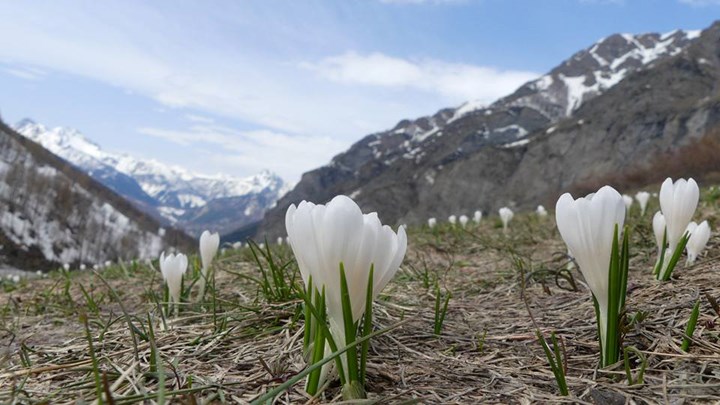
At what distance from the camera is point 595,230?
153cm

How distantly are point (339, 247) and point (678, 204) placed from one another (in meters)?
1.63

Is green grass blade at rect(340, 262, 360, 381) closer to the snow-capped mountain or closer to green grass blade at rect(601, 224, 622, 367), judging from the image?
green grass blade at rect(601, 224, 622, 367)

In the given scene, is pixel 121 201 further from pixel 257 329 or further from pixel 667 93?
pixel 257 329

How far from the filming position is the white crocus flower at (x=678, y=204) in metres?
2.12

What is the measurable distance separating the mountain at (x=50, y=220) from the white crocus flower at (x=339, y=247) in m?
57.4

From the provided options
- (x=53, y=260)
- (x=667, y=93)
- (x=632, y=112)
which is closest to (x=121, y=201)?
(x=53, y=260)

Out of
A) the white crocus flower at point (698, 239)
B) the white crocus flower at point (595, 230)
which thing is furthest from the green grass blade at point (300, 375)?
the white crocus flower at point (698, 239)

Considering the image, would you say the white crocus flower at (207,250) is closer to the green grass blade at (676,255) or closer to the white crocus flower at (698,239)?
the green grass blade at (676,255)

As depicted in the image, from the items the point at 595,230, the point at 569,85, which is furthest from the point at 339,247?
the point at 569,85

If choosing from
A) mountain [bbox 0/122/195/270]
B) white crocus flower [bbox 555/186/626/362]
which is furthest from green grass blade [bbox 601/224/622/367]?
mountain [bbox 0/122/195/270]

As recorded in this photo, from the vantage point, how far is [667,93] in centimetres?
7744

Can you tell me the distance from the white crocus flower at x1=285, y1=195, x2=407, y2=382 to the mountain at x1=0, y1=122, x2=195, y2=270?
57.4 meters

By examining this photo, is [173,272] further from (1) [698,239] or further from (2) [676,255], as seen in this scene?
(1) [698,239]

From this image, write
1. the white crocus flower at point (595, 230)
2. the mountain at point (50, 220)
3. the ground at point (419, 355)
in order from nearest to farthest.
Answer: the ground at point (419, 355), the white crocus flower at point (595, 230), the mountain at point (50, 220)
